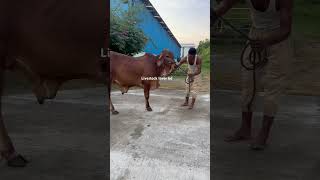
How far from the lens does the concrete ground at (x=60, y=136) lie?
296 cm

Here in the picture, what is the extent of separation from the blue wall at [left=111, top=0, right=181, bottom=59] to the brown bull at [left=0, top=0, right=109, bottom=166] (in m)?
0.20

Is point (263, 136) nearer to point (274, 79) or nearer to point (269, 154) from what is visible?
point (269, 154)

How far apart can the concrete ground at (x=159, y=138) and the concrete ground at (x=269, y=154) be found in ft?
0.37

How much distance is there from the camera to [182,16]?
2.48 meters

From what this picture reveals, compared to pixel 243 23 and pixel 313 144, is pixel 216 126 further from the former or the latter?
pixel 243 23

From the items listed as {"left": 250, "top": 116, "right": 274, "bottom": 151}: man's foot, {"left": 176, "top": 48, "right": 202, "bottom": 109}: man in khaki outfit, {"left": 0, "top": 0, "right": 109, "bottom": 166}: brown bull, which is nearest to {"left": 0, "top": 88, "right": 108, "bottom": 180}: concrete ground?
{"left": 0, "top": 0, "right": 109, "bottom": 166}: brown bull

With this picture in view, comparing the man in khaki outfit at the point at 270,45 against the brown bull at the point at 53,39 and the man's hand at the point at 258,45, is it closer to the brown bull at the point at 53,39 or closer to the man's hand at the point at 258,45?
the man's hand at the point at 258,45

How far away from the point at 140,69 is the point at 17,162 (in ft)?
3.14

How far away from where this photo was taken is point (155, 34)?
255 centimetres

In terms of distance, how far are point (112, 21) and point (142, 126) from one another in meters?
0.68

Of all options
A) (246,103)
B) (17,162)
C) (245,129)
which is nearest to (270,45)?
(246,103)

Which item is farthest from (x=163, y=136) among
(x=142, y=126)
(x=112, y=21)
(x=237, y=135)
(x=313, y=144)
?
(x=313, y=144)

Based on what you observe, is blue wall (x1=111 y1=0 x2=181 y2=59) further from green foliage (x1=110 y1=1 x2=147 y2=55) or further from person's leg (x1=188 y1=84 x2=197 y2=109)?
person's leg (x1=188 y1=84 x2=197 y2=109)

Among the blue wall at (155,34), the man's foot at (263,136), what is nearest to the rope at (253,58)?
the man's foot at (263,136)
